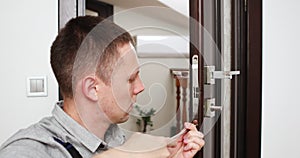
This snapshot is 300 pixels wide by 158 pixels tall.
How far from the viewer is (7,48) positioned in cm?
144

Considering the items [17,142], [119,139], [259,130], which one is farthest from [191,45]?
[259,130]

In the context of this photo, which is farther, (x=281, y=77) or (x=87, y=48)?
Result: (x=281, y=77)

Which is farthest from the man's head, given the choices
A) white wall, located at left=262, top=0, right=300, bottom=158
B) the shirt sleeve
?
white wall, located at left=262, top=0, right=300, bottom=158

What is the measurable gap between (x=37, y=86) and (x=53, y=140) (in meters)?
0.84

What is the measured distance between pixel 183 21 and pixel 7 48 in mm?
730

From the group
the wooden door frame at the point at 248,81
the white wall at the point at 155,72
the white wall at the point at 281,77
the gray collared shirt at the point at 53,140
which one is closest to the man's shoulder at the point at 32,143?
the gray collared shirt at the point at 53,140

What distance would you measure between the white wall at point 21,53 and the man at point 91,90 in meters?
0.72

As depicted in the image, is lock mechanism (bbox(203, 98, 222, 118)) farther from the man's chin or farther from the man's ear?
the man's ear

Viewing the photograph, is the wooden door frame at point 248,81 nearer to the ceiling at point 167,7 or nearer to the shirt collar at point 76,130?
the ceiling at point 167,7

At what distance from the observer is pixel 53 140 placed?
701 millimetres

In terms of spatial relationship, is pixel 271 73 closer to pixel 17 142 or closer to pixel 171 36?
pixel 171 36

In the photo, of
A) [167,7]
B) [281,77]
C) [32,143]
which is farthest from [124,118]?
[281,77]

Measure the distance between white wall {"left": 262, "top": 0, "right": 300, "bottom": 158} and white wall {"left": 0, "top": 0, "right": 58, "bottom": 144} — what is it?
125 centimetres

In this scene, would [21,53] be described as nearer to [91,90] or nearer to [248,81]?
[91,90]
